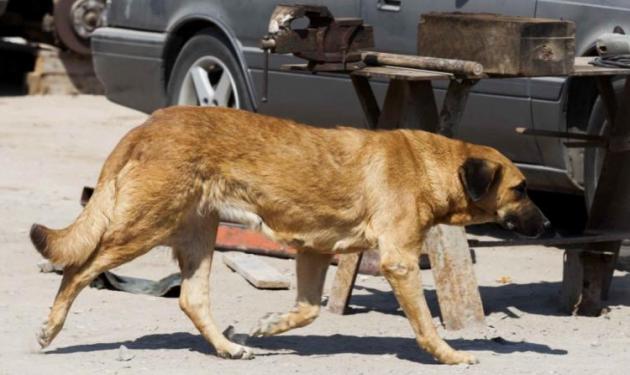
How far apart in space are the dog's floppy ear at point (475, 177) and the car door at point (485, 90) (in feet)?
7.40

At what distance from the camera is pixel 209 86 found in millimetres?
10461

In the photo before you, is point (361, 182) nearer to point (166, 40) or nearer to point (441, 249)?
point (441, 249)

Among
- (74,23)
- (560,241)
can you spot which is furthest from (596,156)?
(74,23)

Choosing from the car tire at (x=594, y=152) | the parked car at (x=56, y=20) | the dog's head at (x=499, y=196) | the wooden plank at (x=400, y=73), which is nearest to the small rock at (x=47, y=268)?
the wooden plank at (x=400, y=73)

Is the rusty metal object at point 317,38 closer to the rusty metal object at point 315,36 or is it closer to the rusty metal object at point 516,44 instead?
the rusty metal object at point 315,36

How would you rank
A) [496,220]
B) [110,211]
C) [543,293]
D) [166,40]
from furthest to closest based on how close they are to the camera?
[166,40]
[543,293]
[496,220]
[110,211]

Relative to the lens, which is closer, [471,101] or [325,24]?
[325,24]

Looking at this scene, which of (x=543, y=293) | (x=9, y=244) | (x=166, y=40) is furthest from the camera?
(x=166, y=40)

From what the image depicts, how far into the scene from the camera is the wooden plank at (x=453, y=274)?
713cm

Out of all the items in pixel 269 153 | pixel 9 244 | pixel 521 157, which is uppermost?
pixel 269 153

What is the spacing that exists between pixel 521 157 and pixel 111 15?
12.9 feet

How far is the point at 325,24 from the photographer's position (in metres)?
6.97

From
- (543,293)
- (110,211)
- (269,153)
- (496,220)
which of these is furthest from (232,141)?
(543,293)

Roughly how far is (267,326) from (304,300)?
0.23 m
